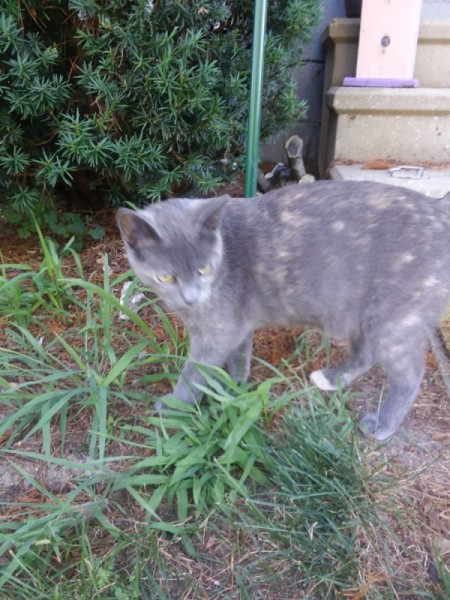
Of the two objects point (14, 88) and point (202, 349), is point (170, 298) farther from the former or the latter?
point (14, 88)

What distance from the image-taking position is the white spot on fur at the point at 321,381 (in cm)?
178

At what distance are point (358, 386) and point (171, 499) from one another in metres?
0.80

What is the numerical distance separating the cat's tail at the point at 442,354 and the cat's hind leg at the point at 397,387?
280 millimetres

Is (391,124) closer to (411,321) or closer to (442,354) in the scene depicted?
(442,354)

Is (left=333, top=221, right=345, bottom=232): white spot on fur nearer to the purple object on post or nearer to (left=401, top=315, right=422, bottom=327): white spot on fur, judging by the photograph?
(left=401, top=315, right=422, bottom=327): white spot on fur

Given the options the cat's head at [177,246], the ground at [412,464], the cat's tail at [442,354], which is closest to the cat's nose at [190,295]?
the cat's head at [177,246]

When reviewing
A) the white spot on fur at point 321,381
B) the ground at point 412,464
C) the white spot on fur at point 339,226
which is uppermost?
the white spot on fur at point 339,226

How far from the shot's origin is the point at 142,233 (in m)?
1.37

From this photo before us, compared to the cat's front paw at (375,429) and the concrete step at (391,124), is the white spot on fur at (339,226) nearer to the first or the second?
the cat's front paw at (375,429)

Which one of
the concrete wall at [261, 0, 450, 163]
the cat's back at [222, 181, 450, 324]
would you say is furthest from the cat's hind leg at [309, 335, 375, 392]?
the concrete wall at [261, 0, 450, 163]

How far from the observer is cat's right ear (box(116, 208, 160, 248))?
1319mm

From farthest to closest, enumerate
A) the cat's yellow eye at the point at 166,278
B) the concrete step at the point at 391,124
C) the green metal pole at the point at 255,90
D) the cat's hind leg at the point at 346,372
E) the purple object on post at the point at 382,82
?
1. the purple object on post at the point at 382,82
2. the concrete step at the point at 391,124
3. the green metal pole at the point at 255,90
4. the cat's hind leg at the point at 346,372
5. the cat's yellow eye at the point at 166,278

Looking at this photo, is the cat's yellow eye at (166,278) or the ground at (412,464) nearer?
the ground at (412,464)

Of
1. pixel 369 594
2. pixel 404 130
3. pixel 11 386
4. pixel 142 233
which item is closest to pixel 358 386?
pixel 369 594
